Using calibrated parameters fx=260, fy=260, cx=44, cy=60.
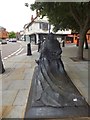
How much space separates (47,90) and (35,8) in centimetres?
→ 1244

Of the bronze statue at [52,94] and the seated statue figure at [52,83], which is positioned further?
Answer: the seated statue figure at [52,83]

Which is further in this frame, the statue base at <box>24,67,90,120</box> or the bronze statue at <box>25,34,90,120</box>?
the bronze statue at <box>25,34,90,120</box>

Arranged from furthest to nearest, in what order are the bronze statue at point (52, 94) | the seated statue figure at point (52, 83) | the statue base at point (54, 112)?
the seated statue figure at point (52, 83) < the bronze statue at point (52, 94) < the statue base at point (54, 112)

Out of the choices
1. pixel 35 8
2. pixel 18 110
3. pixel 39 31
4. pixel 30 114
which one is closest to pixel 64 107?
pixel 30 114

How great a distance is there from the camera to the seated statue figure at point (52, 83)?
6035 mm

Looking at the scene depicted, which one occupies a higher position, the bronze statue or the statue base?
the bronze statue

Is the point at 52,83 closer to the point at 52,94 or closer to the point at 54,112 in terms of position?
the point at 52,94

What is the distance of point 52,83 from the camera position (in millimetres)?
→ 6469

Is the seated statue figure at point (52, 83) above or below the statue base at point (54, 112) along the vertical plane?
above

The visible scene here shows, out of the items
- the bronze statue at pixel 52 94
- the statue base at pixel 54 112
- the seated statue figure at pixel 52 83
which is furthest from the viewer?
the seated statue figure at pixel 52 83

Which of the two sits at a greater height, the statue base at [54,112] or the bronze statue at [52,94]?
the bronze statue at [52,94]

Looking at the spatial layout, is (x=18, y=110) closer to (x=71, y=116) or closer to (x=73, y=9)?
(x=71, y=116)

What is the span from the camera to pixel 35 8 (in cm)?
1791

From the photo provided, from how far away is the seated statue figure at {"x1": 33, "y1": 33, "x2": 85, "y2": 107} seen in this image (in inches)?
238
